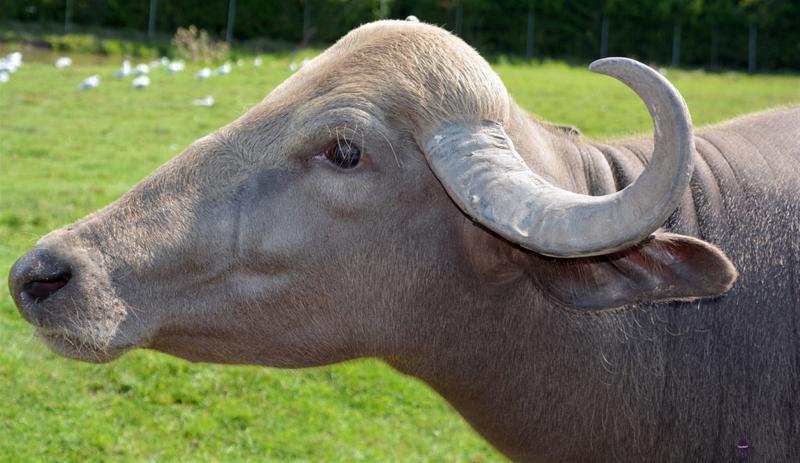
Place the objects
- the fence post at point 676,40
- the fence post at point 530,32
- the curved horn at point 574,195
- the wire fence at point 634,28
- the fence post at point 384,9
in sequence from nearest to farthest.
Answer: the curved horn at point 574,195, the fence post at point 384,9, the wire fence at point 634,28, the fence post at point 530,32, the fence post at point 676,40

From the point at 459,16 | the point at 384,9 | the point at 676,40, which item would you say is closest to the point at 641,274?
the point at 384,9

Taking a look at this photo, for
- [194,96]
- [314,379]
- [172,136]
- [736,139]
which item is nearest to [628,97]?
[194,96]

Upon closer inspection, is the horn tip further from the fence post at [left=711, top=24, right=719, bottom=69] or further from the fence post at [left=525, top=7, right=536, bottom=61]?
the fence post at [left=711, top=24, right=719, bottom=69]

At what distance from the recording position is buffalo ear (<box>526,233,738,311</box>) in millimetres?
3164

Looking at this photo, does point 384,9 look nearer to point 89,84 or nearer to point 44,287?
point 89,84

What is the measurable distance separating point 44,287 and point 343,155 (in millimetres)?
1186

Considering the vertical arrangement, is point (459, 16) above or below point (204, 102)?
above

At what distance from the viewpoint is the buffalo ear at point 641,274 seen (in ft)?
10.4

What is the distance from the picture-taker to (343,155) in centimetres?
349

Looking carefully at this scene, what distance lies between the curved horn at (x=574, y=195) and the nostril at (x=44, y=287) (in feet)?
4.58

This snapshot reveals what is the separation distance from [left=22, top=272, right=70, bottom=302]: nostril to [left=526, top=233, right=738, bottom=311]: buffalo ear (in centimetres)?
171

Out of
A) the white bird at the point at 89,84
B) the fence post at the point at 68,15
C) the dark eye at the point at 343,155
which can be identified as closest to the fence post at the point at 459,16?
the fence post at the point at 68,15

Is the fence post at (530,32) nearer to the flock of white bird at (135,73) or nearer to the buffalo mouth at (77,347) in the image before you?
the flock of white bird at (135,73)

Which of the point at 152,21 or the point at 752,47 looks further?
the point at 752,47
